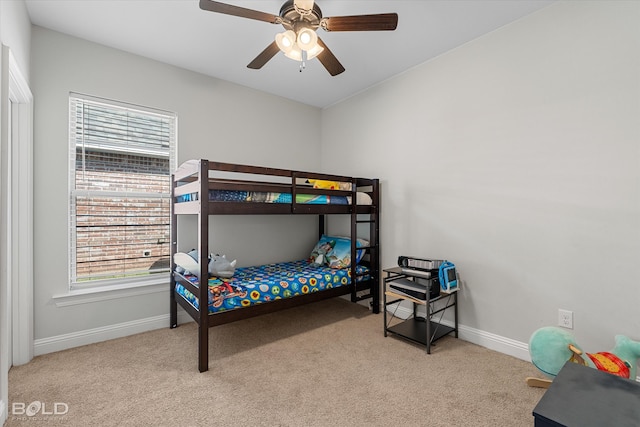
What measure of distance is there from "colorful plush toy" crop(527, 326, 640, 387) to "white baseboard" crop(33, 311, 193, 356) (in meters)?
2.96

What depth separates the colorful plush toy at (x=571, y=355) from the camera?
1.60 meters

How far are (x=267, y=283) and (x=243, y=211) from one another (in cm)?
66

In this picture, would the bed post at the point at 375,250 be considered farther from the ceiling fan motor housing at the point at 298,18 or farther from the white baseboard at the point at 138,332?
→ the ceiling fan motor housing at the point at 298,18

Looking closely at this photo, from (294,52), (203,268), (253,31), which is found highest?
(253,31)

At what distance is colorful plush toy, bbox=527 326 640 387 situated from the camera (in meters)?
1.60

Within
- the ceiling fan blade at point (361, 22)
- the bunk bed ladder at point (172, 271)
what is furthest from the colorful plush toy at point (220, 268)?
the ceiling fan blade at point (361, 22)

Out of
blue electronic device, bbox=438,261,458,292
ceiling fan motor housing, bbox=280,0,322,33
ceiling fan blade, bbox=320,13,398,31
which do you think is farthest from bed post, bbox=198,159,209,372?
blue electronic device, bbox=438,261,458,292

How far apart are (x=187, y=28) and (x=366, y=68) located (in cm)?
166

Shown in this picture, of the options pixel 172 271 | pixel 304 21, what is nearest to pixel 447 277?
pixel 304 21

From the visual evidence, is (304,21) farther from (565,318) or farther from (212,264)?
(565,318)

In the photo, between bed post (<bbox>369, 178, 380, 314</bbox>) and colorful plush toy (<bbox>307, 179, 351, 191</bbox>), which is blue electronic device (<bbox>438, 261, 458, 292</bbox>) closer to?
bed post (<bbox>369, 178, 380, 314</bbox>)

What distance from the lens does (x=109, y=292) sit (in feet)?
8.29

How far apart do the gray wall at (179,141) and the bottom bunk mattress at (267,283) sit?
447 millimetres

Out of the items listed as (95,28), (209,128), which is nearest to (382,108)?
(209,128)
